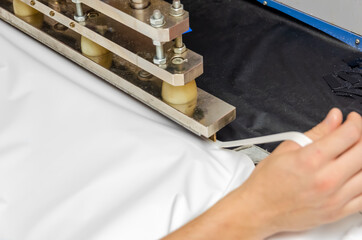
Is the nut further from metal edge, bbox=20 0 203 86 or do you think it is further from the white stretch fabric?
the white stretch fabric

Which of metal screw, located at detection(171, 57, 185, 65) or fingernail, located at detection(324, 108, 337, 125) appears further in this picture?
metal screw, located at detection(171, 57, 185, 65)

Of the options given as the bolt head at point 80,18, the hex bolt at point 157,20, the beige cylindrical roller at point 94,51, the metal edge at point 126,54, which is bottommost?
the beige cylindrical roller at point 94,51

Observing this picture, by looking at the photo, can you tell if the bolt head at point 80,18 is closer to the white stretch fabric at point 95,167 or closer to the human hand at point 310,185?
the white stretch fabric at point 95,167

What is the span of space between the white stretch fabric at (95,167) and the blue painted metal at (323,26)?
759 mm

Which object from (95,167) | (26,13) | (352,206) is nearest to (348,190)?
(352,206)

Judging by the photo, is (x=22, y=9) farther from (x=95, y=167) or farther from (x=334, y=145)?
(x=334, y=145)

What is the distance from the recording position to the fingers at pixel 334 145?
0.69 m

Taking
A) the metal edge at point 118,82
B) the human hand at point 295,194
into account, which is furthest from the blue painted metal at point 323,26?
the human hand at point 295,194

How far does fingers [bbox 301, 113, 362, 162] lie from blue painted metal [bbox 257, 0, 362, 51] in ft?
2.95

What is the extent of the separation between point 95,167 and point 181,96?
0.24 m

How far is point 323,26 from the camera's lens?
5.22 ft

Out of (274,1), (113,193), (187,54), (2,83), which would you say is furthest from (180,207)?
(274,1)

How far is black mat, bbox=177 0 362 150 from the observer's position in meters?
1.27

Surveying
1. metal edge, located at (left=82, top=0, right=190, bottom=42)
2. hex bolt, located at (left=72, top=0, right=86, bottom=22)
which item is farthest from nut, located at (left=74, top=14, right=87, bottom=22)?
metal edge, located at (left=82, top=0, right=190, bottom=42)
